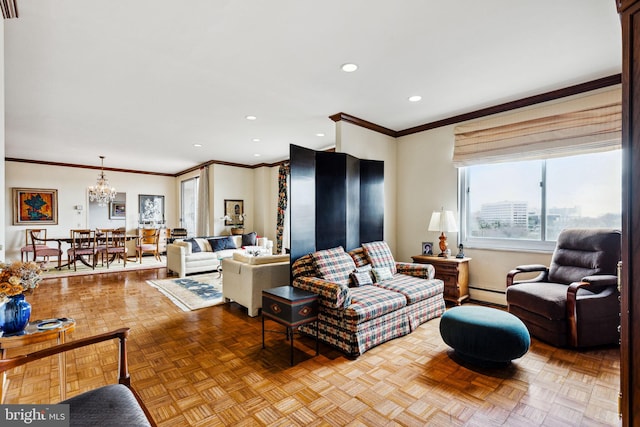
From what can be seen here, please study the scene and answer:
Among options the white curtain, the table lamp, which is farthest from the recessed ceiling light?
the white curtain

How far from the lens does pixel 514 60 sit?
2766mm

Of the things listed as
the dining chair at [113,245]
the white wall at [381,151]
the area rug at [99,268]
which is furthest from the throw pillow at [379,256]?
the dining chair at [113,245]

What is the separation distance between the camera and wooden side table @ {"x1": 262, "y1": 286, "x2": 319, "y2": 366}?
2598 mm

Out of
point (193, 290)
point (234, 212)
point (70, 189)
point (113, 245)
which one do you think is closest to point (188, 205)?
point (234, 212)

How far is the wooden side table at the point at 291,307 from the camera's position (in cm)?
260

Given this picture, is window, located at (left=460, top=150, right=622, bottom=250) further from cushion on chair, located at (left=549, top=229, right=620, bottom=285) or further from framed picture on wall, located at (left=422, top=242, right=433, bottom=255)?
framed picture on wall, located at (left=422, top=242, right=433, bottom=255)

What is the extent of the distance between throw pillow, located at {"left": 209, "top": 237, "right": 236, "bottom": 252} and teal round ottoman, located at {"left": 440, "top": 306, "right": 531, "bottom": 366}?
5.48m

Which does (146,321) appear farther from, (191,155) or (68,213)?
(68,213)

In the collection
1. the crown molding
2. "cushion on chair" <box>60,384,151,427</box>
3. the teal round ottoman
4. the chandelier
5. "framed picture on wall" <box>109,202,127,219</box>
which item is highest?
the crown molding

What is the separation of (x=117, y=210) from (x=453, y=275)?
368 inches

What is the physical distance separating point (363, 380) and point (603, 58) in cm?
355

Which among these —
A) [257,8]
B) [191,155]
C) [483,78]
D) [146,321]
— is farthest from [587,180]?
[191,155]

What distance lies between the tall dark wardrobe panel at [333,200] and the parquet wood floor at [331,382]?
4.15ft

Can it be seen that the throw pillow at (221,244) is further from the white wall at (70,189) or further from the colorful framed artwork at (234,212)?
the white wall at (70,189)
